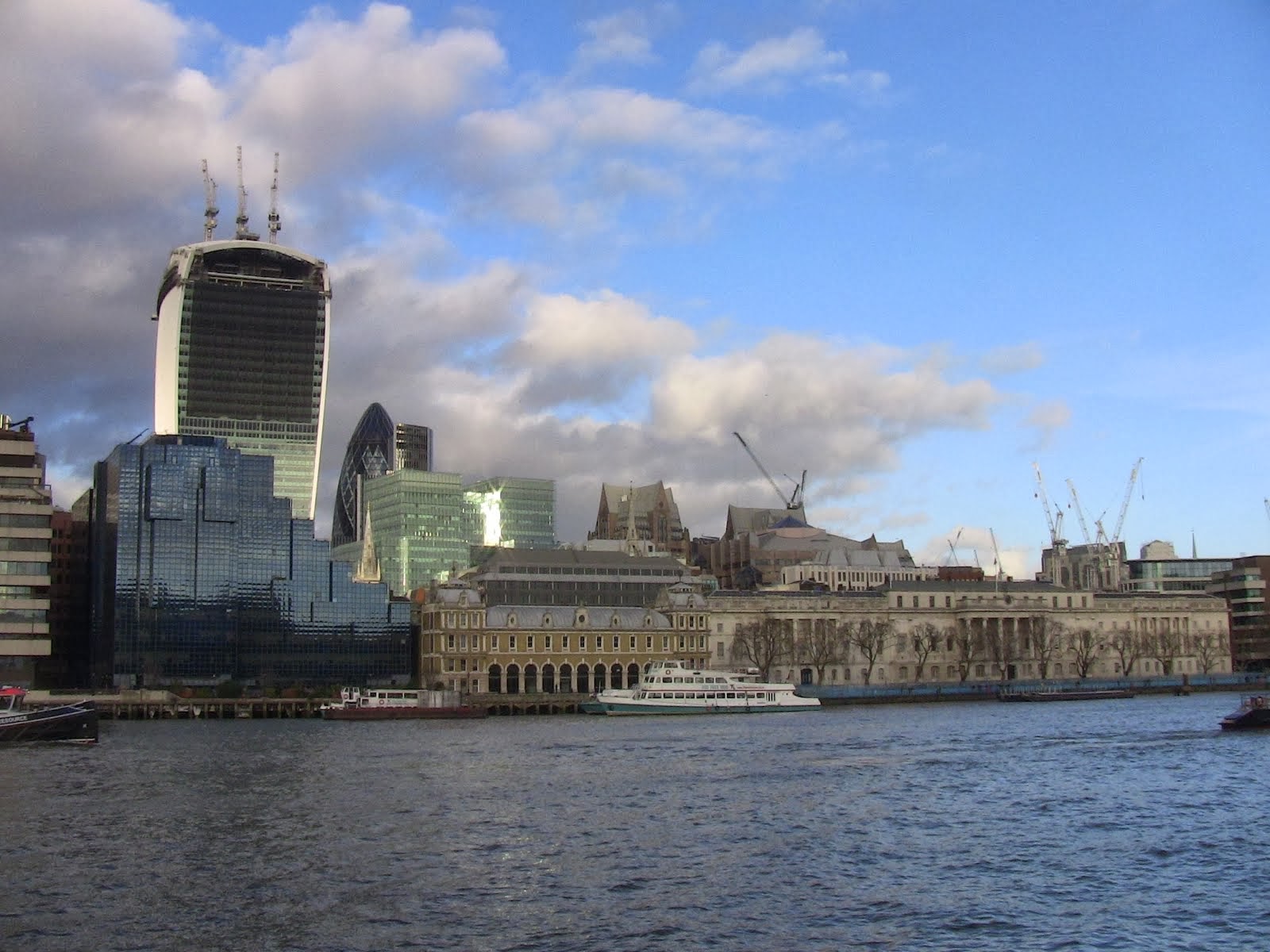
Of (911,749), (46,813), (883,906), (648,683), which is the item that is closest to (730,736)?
(911,749)

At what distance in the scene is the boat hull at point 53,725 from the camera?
120312 mm

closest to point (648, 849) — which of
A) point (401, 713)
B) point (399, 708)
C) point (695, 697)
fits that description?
point (695, 697)

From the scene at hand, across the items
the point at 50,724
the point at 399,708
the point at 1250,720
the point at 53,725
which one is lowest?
the point at 399,708

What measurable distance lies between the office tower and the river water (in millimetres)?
71775

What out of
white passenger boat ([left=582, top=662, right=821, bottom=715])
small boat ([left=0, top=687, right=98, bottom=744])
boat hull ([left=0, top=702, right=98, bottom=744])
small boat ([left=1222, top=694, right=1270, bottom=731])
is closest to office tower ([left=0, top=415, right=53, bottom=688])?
small boat ([left=0, top=687, right=98, bottom=744])

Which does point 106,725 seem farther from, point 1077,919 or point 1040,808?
point 1077,919

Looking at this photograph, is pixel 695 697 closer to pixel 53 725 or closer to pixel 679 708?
pixel 679 708

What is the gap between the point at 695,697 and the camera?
173 m

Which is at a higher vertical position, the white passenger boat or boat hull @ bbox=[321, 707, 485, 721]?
the white passenger boat

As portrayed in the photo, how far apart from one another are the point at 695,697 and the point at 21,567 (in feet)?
271

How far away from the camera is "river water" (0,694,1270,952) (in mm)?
46844

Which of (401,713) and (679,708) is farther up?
(679,708)

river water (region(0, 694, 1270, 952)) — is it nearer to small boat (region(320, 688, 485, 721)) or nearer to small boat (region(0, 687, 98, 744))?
small boat (region(0, 687, 98, 744))

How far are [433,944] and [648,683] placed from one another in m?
131
